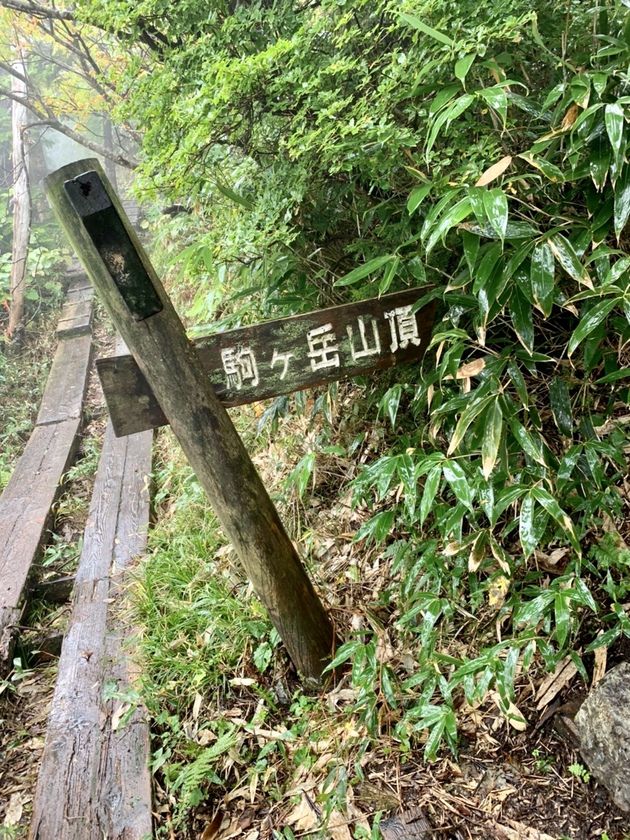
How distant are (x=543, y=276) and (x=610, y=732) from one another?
146 centimetres

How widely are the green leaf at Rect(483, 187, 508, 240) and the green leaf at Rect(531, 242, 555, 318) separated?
0.24m

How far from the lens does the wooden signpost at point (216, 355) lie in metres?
1.79

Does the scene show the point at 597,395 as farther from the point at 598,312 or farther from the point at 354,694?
the point at 354,694

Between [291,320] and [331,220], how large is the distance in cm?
86

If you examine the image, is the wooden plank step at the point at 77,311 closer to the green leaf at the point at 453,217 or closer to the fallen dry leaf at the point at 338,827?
the fallen dry leaf at the point at 338,827

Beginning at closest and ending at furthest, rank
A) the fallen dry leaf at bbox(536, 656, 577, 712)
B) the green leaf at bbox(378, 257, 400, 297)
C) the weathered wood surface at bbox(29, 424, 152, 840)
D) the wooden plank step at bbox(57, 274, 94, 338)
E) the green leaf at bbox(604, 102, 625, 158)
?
1. the green leaf at bbox(604, 102, 625, 158)
2. the green leaf at bbox(378, 257, 400, 297)
3. the fallen dry leaf at bbox(536, 656, 577, 712)
4. the weathered wood surface at bbox(29, 424, 152, 840)
5. the wooden plank step at bbox(57, 274, 94, 338)

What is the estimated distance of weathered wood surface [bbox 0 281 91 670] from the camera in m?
3.49

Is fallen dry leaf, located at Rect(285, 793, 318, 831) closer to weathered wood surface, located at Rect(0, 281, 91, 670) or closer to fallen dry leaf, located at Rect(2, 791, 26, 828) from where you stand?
fallen dry leaf, located at Rect(2, 791, 26, 828)

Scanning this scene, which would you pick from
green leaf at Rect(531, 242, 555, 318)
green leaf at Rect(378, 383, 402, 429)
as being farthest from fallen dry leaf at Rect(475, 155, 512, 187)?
green leaf at Rect(378, 383, 402, 429)

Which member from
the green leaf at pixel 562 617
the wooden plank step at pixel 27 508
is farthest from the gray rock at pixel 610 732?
the wooden plank step at pixel 27 508

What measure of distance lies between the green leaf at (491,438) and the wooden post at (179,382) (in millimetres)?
864

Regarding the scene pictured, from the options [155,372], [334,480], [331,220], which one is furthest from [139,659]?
[331,220]

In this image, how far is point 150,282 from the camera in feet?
6.13

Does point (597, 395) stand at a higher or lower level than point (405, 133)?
lower
